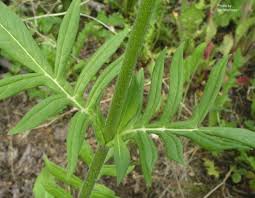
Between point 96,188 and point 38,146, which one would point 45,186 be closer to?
point 96,188

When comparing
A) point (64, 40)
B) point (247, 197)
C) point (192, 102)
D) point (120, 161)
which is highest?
point (64, 40)

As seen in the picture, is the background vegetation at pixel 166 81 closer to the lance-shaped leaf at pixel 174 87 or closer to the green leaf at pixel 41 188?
the green leaf at pixel 41 188

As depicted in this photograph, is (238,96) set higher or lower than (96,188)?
higher

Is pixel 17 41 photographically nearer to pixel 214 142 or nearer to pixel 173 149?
pixel 173 149

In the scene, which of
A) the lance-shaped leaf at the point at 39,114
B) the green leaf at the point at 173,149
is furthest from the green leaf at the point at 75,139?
the green leaf at the point at 173,149

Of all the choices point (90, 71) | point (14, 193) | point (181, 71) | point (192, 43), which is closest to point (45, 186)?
point (14, 193)

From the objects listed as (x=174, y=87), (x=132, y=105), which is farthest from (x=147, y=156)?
(x=174, y=87)
